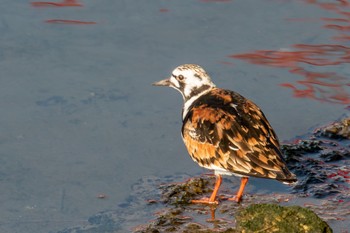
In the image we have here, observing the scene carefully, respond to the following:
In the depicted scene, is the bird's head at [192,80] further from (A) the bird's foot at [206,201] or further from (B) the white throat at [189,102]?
(A) the bird's foot at [206,201]

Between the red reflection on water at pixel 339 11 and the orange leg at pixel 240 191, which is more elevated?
the red reflection on water at pixel 339 11

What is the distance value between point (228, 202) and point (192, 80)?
1.44 metres

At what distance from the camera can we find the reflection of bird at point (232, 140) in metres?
7.19

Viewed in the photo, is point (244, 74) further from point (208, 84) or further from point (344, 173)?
point (344, 173)

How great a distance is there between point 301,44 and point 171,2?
1974mm

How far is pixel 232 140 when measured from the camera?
7316mm

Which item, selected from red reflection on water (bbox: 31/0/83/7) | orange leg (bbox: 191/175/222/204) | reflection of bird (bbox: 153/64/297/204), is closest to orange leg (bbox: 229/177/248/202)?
reflection of bird (bbox: 153/64/297/204)

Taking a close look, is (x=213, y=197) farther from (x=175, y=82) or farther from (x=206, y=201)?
(x=175, y=82)

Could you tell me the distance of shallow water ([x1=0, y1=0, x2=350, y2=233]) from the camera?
802 cm

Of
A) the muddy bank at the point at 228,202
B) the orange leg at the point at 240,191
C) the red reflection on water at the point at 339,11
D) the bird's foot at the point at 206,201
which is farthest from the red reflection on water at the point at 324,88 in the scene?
the bird's foot at the point at 206,201

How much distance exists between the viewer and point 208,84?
329 inches

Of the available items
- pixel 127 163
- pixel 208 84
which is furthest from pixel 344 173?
pixel 127 163

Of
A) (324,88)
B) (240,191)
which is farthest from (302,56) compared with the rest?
(240,191)

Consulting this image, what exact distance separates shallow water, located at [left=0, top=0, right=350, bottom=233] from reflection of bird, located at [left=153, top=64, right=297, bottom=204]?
2.10ft
